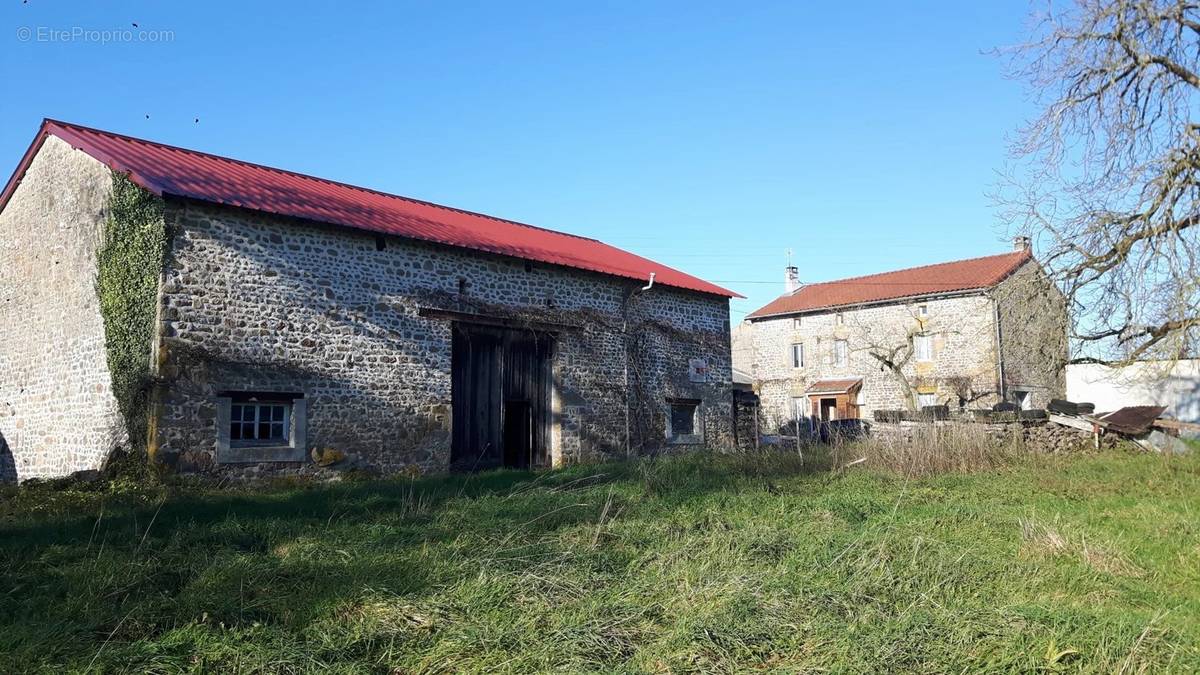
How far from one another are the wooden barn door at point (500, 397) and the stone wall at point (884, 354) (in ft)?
34.5

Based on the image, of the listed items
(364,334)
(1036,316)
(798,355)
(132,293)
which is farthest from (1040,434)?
(798,355)

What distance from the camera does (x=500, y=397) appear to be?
15.1 metres

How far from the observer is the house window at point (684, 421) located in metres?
18.2

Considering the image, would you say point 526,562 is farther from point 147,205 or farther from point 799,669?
point 147,205

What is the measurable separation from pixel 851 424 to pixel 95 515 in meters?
18.8

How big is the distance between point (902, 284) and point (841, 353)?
3395 mm

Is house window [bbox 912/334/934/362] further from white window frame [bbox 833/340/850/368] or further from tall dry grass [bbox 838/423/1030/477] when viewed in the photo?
tall dry grass [bbox 838/423/1030/477]

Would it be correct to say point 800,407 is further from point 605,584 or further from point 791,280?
point 605,584

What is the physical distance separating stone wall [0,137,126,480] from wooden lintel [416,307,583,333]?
196 inches

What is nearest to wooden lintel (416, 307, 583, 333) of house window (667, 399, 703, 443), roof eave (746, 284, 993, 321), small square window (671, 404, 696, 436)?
house window (667, 399, 703, 443)

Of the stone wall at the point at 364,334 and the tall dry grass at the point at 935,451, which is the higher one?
the stone wall at the point at 364,334

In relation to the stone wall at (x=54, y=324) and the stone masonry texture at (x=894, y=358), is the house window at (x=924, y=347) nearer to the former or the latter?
the stone masonry texture at (x=894, y=358)

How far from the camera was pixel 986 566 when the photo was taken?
6.09 metres

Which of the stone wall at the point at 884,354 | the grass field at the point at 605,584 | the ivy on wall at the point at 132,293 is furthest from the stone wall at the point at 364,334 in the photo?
the stone wall at the point at 884,354
